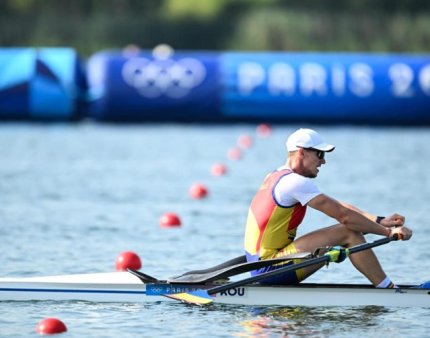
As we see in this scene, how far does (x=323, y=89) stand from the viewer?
28219 millimetres

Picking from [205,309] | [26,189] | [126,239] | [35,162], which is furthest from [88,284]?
[35,162]

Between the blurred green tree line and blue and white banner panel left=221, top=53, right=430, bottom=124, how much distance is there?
735 centimetres

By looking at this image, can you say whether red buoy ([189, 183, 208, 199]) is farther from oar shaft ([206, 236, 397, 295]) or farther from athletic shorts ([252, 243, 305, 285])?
oar shaft ([206, 236, 397, 295])

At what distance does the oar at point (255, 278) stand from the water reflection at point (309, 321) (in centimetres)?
29

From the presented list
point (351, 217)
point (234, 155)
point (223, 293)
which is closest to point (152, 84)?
point (234, 155)

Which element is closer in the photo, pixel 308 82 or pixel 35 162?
pixel 35 162

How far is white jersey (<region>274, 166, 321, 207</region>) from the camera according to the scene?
9.89 m

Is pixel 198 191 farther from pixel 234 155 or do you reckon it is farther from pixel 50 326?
pixel 50 326

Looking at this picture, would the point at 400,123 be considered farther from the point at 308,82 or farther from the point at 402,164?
the point at 402,164

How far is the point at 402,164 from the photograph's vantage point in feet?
73.3

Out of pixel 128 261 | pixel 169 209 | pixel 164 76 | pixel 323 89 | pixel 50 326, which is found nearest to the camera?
pixel 50 326

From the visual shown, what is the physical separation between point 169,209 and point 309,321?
285 inches

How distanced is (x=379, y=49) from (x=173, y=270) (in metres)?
24.5

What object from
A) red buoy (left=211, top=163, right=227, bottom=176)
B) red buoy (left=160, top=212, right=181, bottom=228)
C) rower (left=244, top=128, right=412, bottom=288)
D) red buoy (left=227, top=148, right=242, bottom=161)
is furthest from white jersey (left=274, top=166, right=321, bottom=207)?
red buoy (left=227, top=148, right=242, bottom=161)
